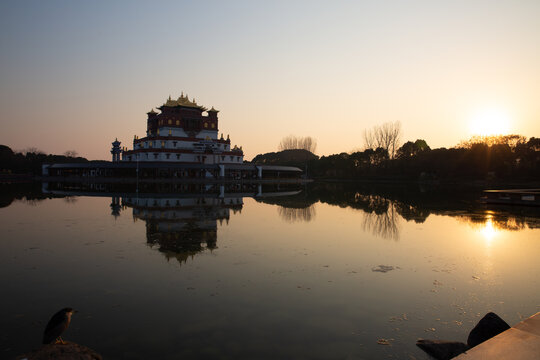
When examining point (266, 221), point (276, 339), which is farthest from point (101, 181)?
point (276, 339)

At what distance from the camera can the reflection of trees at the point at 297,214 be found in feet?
77.2

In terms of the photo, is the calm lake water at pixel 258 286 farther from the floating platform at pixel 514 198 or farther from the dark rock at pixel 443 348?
the floating platform at pixel 514 198

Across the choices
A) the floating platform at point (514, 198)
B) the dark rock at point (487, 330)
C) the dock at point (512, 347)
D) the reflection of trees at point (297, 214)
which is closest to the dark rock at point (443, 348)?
the dark rock at point (487, 330)

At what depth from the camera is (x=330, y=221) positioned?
2267 centimetres

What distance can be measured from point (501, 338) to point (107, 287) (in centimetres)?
906

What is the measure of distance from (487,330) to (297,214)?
772 inches

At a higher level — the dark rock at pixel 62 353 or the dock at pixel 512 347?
the dock at pixel 512 347

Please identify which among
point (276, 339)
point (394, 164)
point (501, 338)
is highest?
point (394, 164)

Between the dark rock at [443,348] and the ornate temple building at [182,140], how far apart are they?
7654 centimetres

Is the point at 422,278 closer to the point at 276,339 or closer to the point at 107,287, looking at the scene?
the point at 276,339

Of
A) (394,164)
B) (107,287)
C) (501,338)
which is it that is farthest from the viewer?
(394,164)

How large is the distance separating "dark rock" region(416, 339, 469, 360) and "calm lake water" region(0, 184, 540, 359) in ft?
0.62

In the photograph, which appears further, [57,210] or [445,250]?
[57,210]

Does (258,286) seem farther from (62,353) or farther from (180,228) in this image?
(180,228)
